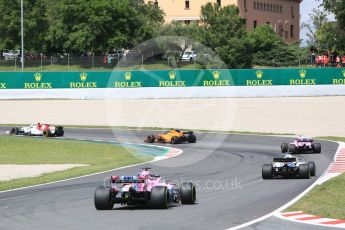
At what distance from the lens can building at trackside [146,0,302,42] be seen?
141m

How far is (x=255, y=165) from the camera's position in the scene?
32719mm

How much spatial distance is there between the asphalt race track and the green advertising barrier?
26.3m

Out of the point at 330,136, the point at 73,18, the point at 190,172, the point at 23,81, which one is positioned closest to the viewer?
the point at 190,172

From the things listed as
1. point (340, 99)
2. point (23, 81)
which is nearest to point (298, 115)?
point (340, 99)

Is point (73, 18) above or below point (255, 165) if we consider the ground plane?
above

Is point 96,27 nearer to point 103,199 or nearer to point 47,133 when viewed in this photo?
point 47,133

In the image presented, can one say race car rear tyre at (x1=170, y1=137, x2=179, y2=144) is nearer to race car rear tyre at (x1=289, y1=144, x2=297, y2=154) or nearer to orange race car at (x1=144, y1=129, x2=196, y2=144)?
orange race car at (x1=144, y1=129, x2=196, y2=144)

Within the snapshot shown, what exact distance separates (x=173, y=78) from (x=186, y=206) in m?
46.9

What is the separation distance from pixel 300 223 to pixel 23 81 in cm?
5458

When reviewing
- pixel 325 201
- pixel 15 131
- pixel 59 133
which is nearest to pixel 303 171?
pixel 325 201

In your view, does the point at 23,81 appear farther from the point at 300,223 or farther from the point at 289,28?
the point at 289,28

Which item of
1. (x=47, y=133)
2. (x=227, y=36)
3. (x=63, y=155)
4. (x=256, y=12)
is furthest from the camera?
(x=256, y=12)

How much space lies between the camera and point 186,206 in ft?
64.0

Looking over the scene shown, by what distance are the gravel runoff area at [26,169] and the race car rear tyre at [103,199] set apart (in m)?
10.6
